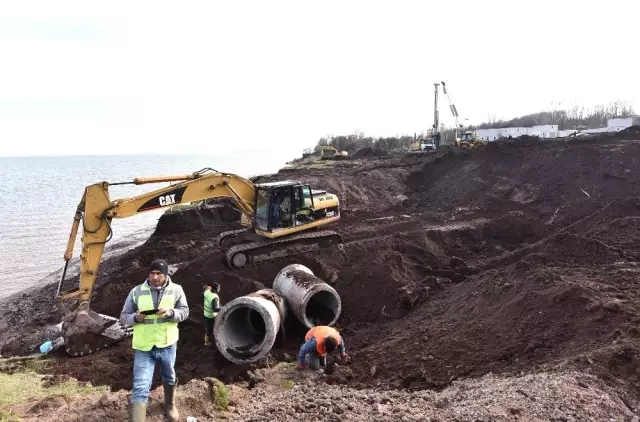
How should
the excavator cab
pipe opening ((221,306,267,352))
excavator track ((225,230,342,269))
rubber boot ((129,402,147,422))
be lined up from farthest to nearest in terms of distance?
1. the excavator cab
2. excavator track ((225,230,342,269))
3. pipe opening ((221,306,267,352))
4. rubber boot ((129,402,147,422))

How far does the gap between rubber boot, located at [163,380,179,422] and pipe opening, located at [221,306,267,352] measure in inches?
123

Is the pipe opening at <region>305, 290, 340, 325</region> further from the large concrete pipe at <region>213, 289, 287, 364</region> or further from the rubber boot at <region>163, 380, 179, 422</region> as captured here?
the rubber boot at <region>163, 380, 179, 422</region>

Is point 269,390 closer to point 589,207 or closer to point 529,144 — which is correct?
point 589,207

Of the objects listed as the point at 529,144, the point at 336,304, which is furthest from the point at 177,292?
the point at 529,144

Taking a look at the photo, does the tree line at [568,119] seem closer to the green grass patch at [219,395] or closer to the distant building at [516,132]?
the distant building at [516,132]

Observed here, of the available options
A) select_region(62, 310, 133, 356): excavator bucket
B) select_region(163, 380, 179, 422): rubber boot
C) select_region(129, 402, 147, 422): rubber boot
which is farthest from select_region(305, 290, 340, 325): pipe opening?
select_region(129, 402, 147, 422): rubber boot

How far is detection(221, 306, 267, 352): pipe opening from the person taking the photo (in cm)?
898

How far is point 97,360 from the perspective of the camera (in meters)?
9.02

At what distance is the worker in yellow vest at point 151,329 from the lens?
5.27 metres

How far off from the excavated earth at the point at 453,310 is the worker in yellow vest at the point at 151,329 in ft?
1.76

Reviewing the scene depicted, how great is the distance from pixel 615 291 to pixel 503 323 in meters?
2.26

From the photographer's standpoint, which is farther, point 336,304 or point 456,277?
point 456,277

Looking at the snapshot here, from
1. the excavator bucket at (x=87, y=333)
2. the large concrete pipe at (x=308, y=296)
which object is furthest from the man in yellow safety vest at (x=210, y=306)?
the excavator bucket at (x=87, y=333)

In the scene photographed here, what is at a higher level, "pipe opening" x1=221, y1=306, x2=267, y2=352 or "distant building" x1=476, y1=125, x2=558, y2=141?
"distant building" x1=476, y1=125, x2=558, y2=141
